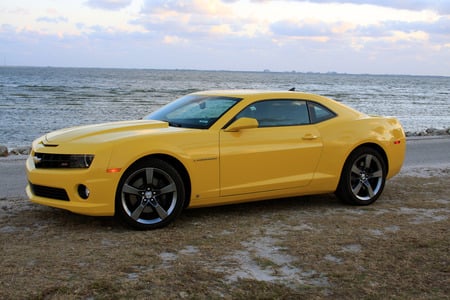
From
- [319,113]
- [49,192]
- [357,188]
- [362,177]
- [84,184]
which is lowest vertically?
[357,188]

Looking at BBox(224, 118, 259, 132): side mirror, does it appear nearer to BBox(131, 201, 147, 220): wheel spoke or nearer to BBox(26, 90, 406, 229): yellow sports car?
BBox(26, 90, 406, 229): yellow sports car

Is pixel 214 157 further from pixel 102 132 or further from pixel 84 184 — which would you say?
pixel 84 184

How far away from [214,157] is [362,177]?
215cm

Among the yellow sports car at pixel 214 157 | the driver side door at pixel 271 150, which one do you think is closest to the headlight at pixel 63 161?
the yellow sports car at pixel 214 157

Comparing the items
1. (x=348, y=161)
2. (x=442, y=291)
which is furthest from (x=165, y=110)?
(x=442, y=291)

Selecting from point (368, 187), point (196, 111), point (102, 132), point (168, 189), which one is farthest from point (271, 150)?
point (102, 132)

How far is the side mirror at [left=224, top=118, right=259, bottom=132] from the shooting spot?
594 centimetres

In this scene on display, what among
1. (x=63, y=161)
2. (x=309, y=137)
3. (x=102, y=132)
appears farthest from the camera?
(x=309, y=137)

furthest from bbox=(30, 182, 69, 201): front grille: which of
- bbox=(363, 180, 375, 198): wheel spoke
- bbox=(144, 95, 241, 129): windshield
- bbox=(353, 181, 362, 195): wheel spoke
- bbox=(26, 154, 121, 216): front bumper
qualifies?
bbox=(363, 180, 375, 198): wheel spoke

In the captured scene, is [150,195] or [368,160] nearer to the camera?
[150,195]

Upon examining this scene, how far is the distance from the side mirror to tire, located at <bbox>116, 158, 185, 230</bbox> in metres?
0.81

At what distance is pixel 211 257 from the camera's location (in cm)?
470

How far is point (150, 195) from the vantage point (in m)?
5.55

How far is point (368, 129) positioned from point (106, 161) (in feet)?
10.9
